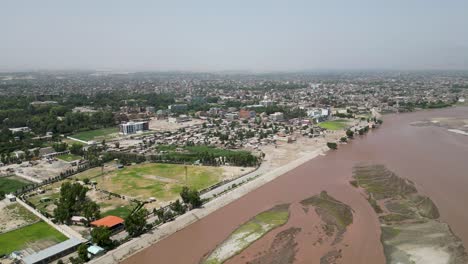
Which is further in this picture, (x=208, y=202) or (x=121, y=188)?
(x=121, y=188)

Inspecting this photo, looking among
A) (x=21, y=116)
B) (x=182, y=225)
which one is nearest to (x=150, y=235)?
(x=182, y=225)

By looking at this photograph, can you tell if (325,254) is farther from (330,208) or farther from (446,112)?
(446,112)

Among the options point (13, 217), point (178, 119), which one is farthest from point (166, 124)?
point (13, 217)

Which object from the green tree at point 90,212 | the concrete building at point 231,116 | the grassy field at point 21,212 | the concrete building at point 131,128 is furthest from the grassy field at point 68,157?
the concrete building at point 231,116

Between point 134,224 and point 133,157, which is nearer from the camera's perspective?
point 134,224

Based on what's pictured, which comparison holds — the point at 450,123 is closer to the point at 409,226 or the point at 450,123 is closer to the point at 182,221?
the point at 409,226

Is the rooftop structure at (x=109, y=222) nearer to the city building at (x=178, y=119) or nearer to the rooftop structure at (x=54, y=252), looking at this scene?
the rooftop structure at (x=54, y=252)
